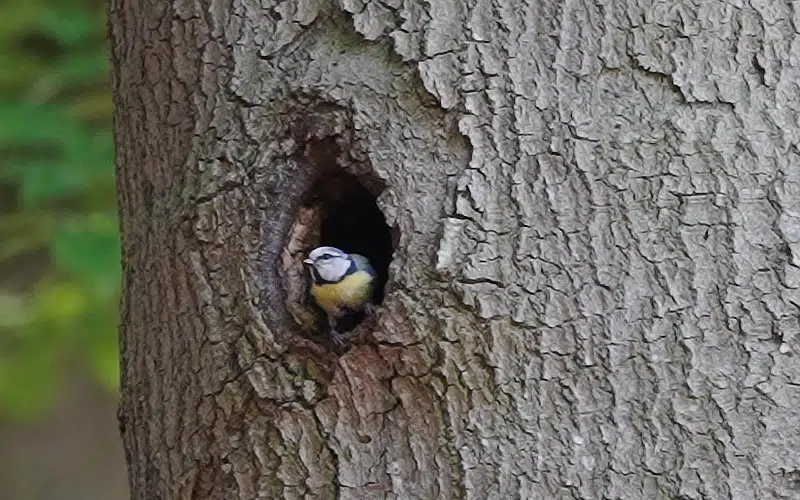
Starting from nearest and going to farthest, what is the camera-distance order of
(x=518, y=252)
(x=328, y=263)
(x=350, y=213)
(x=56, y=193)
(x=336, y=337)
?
(x=518, y=252) < (x=336, y=337) < (x=328, y=263) < (x=350, y=213) < (x=56, y=193)

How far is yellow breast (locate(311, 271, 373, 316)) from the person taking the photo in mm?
1563

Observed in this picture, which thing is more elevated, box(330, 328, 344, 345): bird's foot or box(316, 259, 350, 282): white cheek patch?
box(316, 259, 350, 282): white cheek patch

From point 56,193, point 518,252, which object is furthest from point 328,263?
point 56,193

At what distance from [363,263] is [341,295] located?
0.23m

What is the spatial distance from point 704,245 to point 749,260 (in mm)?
56

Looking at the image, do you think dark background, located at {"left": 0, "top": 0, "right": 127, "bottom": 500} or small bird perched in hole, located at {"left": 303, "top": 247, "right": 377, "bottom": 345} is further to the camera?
dark background, located at {"left": 0, "top": 0, "right": 127, "bottom": 500}

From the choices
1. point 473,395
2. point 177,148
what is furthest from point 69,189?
point 473,395

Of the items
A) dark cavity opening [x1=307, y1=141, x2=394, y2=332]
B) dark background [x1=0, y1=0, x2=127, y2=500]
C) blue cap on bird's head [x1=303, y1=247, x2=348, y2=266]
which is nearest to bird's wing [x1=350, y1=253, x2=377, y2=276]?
dark cavity opening [x1=307, y1=141, x2=394, y2=332]

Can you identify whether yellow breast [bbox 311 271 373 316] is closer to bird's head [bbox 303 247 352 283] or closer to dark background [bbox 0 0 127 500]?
bird's head [bbox 303 247 352 283]

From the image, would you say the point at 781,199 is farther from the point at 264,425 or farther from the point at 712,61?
the point at 264,425

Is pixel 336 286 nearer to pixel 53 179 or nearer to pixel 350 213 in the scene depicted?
pixel 350 213

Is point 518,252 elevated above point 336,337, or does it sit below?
above

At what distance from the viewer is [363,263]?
5.91 feet

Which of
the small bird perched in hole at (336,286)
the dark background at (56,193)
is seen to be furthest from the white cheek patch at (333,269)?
the dark background at (56,193)
